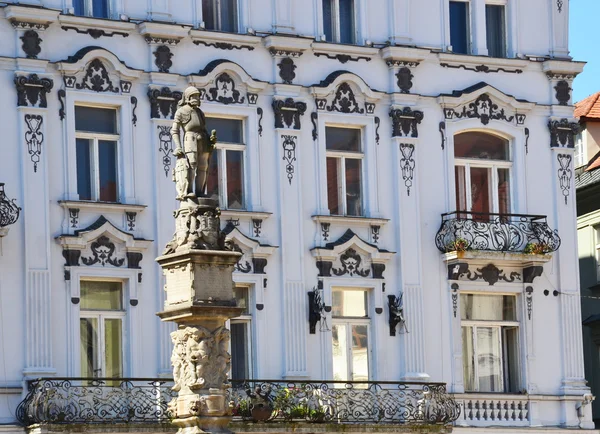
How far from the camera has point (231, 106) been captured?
43531 mm

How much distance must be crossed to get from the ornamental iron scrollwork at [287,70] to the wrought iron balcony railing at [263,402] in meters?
6.81

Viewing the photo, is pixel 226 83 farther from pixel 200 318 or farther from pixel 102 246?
pixel 200 318

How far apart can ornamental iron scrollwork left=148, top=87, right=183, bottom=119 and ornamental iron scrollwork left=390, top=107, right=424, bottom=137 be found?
540cm

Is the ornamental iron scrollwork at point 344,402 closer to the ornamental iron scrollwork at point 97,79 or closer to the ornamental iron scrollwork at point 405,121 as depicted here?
the ornamental iron scrollwork at point 405,121

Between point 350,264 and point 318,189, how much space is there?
1.82 metres

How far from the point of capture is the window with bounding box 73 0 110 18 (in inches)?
1668

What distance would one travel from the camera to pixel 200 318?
3000 cm

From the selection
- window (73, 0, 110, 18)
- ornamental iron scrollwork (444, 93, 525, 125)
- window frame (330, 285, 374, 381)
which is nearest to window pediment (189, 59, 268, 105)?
window (73, 0, 110, 18)

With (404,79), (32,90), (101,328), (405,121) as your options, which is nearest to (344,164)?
(405,121)

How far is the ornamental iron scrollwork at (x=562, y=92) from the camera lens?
47.5m

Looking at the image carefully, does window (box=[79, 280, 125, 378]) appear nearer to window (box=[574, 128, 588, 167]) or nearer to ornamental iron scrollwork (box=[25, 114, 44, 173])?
ornamental iron scrollwork (box=[25, 114, 44, 173])

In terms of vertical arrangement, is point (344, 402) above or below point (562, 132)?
below

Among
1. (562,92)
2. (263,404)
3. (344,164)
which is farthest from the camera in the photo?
(562,92)

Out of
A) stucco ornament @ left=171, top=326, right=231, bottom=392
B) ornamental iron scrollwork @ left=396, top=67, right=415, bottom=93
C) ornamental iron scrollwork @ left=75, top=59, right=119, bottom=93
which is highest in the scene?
ornamental iron scrollwork @ left=396, top=67, right=415, bottom=93
